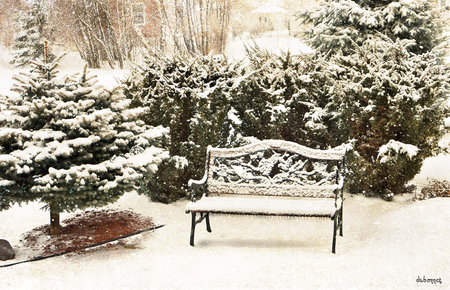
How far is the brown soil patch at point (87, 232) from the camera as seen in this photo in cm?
446

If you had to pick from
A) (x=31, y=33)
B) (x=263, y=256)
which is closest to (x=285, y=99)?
(x=263, y=256)

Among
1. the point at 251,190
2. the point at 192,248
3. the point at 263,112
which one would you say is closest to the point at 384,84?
the point at 263,112

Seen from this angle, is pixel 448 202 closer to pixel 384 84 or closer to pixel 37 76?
pixel 384 84

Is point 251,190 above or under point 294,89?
under

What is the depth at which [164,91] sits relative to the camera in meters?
5.68

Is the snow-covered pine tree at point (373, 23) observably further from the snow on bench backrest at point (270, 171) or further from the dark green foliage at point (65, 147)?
the dark green foliage at point (65, 147)

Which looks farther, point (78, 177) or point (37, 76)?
point (37, 76)

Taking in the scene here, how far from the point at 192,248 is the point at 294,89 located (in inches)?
109

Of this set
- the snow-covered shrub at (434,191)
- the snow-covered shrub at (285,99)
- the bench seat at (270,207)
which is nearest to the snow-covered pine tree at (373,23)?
the snow-covered shrub at (285,99)

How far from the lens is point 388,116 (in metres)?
5.63

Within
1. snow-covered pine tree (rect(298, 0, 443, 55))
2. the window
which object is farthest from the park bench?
the window

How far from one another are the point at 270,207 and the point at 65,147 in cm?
216

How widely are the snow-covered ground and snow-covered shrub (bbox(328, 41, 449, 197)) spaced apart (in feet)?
1.69

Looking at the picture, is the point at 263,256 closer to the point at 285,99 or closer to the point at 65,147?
the point at 65,147
